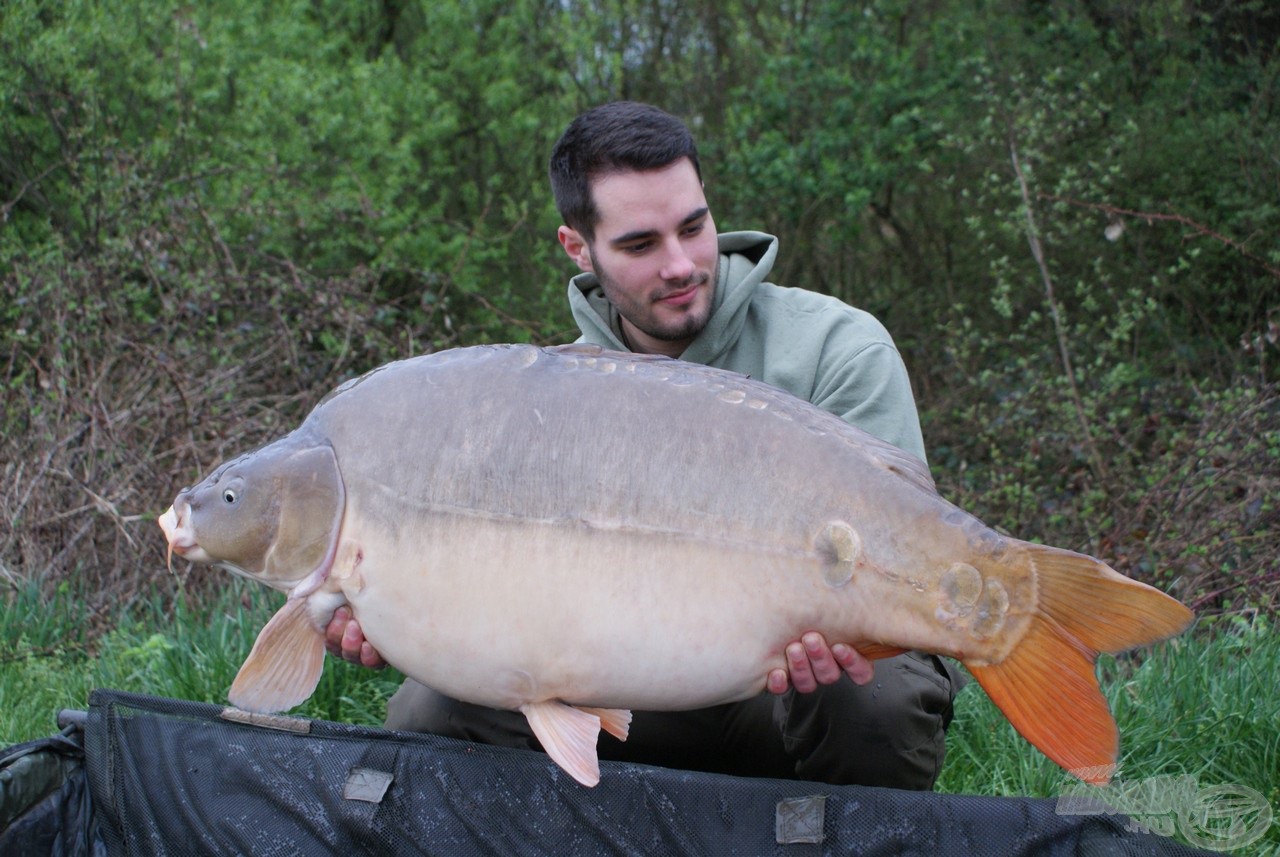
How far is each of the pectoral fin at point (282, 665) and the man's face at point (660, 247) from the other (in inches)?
33.0

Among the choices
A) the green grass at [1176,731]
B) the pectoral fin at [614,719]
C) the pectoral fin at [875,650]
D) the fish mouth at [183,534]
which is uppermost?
the fish mouth at [183,534]

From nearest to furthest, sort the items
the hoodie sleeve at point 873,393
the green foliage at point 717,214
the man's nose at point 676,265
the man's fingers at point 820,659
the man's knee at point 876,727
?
the man's fingers at point 820,659, the man's knee at point 876,727, the hoodie sleeve at point 873,393, the man's nose at point 676,265, the green foliage at point 717,214

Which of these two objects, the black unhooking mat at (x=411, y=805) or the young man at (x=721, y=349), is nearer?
the black unhooking mat at (x=411, y=805)

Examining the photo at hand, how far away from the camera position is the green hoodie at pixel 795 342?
1.98 meters

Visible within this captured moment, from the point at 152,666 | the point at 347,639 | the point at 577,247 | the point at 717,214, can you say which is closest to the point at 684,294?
the point at 577,247

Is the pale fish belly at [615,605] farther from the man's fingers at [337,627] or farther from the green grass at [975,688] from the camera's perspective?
the green grass at [975,688]

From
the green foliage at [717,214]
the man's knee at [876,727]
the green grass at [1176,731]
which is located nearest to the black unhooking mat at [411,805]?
the man's knee at [876,727]

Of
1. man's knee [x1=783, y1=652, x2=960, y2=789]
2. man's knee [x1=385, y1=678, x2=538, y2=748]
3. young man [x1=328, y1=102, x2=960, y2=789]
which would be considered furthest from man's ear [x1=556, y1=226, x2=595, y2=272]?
man's knee [x1=783, y1=652, x2=960, y2=789]

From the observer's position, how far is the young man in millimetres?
1815

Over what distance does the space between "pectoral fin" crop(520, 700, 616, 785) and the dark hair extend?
95 centimetres

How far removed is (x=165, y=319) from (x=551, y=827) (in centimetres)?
272

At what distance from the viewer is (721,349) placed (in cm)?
220

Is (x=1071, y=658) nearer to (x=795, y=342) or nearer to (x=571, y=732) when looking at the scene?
(x=571, y=732)

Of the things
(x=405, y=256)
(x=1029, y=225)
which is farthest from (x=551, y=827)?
(x=405, y=256)
